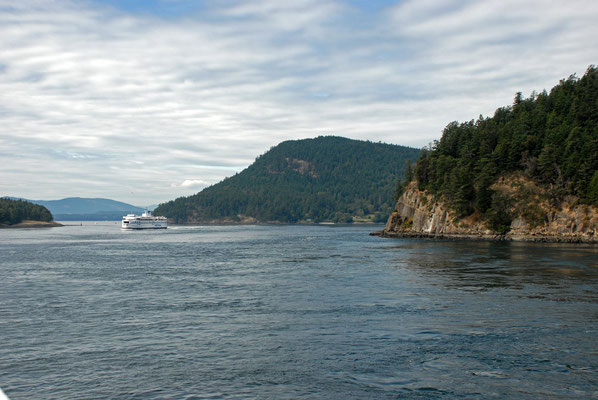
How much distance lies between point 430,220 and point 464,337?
412 ft

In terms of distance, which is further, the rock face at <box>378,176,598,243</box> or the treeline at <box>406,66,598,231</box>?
the treeline at <box>406,66,598,231</box>

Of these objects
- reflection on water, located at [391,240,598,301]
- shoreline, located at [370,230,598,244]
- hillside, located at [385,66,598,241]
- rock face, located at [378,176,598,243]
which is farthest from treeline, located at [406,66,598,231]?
reflection on water, located at [391,240,598,301]

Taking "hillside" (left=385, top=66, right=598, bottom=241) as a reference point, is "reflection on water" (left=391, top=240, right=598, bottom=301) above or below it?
below

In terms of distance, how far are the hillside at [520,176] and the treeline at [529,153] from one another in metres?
0.24

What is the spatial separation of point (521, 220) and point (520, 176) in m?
13.8

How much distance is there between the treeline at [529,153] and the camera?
116062 millimetres

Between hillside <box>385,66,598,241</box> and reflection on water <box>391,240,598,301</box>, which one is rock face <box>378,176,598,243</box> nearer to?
hillside <box>385,66,598,241</box>

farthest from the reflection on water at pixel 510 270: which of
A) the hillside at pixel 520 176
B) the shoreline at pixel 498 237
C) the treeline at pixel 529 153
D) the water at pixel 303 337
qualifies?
the treeline at pixel 529 153

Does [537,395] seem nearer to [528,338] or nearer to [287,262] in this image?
[528,338]

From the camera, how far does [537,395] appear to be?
1767 cm

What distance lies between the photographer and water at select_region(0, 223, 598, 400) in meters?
18.8

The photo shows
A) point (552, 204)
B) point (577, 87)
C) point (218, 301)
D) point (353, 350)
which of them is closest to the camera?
point (353, 350)

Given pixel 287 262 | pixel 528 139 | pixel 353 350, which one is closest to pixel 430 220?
pixel 528 139

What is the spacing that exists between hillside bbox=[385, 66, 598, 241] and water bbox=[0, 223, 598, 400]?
238 ft
